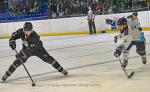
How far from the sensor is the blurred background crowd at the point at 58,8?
18.5 meters

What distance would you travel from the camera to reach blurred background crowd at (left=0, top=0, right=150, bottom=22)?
18544mm

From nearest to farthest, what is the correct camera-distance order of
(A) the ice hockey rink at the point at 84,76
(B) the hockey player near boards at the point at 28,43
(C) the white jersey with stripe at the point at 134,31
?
1. (A) the ice hockey rink at the point at 84,76
2. (B) the hockey player near boards at the point at 28,43
3. (C) the white jersey with stripe at the point at 134,31

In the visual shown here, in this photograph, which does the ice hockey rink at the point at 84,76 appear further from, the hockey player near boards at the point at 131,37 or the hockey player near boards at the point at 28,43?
the hockey player near boards at the point at 28,43

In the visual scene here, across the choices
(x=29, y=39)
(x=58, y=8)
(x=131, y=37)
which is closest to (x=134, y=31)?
(x=131, y=37)

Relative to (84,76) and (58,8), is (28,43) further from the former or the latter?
(58,8)

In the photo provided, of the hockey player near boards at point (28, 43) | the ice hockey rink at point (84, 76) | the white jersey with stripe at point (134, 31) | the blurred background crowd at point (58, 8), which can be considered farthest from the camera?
the blurred background crowd at point (58, 8)

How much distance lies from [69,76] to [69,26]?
38.4ft

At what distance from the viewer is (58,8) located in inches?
794

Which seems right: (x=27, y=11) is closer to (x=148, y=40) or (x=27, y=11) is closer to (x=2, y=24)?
(x=2, y=24)

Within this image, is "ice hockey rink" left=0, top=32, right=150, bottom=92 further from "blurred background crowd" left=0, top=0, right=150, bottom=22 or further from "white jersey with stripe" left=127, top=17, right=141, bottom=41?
"blurred background crowd" left=0, top=0, right=150, bottom=22

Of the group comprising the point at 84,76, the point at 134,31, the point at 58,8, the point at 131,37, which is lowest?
the point at 84,76

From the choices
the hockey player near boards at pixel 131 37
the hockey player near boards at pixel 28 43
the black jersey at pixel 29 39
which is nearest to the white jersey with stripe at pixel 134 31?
the hockey player near boards at pixel 131 37

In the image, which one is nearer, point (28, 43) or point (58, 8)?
point (28, 43)

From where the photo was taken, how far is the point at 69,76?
7.90 m
